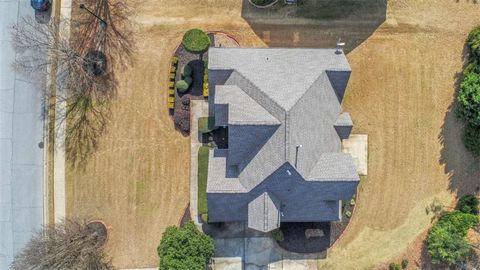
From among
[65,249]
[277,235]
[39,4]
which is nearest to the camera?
[65,249]

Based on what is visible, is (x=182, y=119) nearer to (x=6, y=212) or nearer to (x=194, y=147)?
(x=194, y=147)

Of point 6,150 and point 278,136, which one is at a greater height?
point 278,136

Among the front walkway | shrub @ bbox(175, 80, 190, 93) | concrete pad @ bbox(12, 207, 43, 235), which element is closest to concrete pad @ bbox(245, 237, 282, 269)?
the front walkway

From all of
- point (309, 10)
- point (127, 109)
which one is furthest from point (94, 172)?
point (309, 10)

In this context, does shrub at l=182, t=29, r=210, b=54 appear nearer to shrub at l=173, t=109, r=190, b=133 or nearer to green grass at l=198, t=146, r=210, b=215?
shrub at l=173, t=109, r=190, b=133

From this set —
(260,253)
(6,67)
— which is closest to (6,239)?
(6,67)

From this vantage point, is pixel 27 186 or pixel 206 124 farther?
pixel 27 186
